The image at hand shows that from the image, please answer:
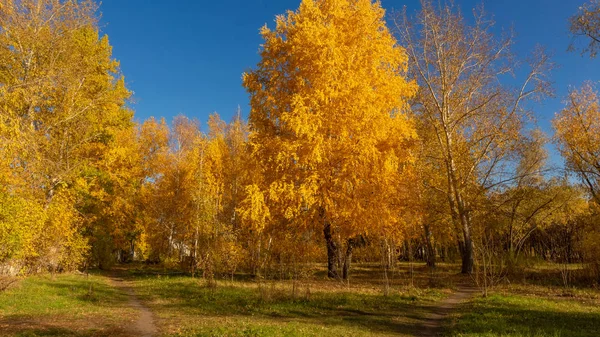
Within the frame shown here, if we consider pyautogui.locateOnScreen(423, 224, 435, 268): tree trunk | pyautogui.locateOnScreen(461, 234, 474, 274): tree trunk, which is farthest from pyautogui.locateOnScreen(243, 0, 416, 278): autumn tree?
pyautogui.locateOnScreen(423, 224, 435, 268): tree trunk

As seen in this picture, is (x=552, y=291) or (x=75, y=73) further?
(x=75, y=73)

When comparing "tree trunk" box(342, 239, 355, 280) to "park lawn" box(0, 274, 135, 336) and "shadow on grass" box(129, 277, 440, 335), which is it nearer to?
"shadow on grass" box(129, 277, 440, 335)

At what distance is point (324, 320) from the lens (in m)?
12.0

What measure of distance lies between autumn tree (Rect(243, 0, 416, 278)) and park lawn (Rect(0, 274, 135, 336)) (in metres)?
6.38

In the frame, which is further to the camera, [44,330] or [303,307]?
[303,307]

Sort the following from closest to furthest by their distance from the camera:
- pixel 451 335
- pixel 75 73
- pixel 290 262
Result: pixel 451 335, pixel 290 262, pixel 75 73

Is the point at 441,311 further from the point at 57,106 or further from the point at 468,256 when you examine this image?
the point at 57,106

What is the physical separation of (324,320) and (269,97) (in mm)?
10306

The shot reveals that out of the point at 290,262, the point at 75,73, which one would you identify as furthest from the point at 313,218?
the point at 75,73

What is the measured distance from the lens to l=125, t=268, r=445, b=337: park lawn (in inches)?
403

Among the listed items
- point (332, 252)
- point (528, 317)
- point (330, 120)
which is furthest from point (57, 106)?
point (528, 317)

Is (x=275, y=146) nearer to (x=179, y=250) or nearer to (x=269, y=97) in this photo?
(x=269, y=97)

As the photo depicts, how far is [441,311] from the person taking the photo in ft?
44.4

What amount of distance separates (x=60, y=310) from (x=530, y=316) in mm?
15330
